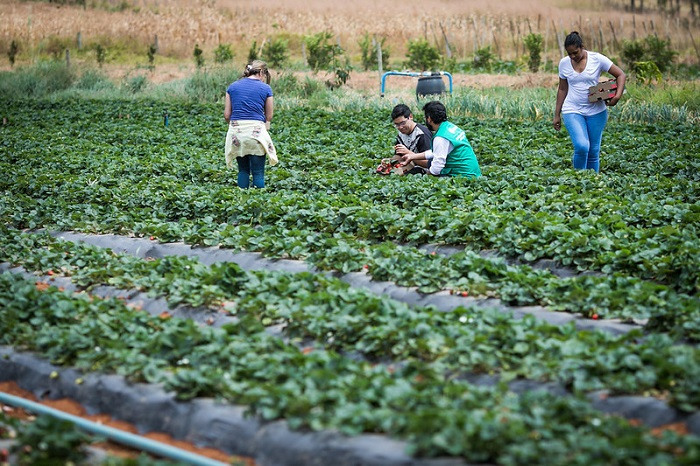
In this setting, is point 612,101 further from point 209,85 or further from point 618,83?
point 209,85

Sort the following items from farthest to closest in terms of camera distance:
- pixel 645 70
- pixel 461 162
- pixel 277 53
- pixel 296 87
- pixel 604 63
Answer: pixel 277 53 < pixel 296 87 < pixel 645 70 < pixel 461 162 < pixel 604 63

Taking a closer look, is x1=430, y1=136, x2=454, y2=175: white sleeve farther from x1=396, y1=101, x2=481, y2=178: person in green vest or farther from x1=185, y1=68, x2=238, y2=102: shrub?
x1=185, y1=68, x2=238, y2=102: shrub

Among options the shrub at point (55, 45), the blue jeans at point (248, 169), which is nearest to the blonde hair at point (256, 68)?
the blue jeans at point (248, 169)

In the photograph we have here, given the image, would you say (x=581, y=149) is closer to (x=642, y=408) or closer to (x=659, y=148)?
(x=659, y=148)

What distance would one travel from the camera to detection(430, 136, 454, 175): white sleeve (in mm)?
8742

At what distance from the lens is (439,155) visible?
8.81 metres

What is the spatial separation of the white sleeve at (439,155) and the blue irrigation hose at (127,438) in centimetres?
532

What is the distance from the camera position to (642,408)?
12.5 feet

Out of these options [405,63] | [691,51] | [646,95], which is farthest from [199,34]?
[646,95]

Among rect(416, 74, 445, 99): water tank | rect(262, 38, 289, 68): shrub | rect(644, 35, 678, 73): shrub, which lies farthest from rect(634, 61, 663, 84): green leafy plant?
rect(262, 38, 289, 68): shrub

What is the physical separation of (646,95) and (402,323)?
13.2m

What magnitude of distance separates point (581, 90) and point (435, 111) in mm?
1545

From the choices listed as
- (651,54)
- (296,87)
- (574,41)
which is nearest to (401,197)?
(574,41)

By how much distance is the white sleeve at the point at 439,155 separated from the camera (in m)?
8.74
